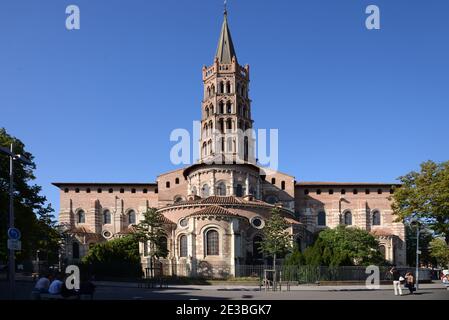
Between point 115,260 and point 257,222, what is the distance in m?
16.0

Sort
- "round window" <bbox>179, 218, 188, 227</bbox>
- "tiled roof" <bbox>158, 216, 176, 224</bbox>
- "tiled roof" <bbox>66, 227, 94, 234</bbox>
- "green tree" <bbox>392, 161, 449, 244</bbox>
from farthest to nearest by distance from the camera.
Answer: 1. "tiled roof" <bbox>66, 227, 94, 234</bbox>
2. "tiled roof" <bbox>158, 216, 176, 224</bbox>
3. "round window" <bbox>179, 218, 188, 227</bbox>
4. "green tree" <bbox>392, 161, 449, 244</bbox>

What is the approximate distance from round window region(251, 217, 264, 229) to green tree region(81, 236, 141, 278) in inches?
518

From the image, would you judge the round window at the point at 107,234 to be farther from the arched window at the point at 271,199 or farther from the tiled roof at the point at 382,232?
the tiled roof at the point at 382,232

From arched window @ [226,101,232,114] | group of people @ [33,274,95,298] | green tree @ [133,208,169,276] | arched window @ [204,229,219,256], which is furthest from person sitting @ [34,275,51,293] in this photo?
arched window @ [226,101,232,114]

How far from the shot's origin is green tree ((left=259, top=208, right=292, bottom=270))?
49750 mm

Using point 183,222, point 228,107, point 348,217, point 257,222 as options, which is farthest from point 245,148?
point 183,222

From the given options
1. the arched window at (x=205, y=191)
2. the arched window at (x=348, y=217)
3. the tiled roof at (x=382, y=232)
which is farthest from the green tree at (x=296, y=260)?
the arched window at (x=348, y=217)

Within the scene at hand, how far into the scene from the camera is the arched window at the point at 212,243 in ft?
165

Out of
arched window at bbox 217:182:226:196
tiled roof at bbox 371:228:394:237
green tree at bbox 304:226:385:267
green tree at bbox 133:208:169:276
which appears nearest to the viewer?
green tree at bbox 133:208:169:276

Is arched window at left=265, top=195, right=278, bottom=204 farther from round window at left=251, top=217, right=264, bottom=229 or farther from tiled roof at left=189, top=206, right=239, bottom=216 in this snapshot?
tiled roof at left=189, top=206, right=239, bottom=216
